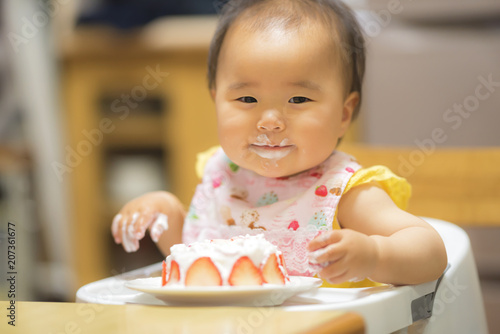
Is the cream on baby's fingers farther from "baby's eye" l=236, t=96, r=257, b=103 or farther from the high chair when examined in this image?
"baby's eye" l=236, t=96, r=257, b=103

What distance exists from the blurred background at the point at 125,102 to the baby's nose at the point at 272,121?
119 centimetres

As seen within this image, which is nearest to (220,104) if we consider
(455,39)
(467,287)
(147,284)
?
(147,284)

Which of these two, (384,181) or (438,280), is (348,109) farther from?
(438,280)

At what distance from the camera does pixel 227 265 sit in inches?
24.8

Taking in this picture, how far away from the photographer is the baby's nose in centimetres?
79

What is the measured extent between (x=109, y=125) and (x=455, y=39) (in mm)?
1241

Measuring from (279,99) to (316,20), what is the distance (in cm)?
13

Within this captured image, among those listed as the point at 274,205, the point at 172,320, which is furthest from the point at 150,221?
the point at 172,320

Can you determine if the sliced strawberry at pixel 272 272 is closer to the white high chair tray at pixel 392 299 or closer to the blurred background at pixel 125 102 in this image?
the white high chair tray at pixel 392 299

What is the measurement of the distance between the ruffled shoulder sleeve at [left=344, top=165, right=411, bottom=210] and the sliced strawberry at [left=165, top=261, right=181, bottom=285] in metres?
0.27

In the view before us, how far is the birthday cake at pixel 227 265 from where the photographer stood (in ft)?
A: 2.06

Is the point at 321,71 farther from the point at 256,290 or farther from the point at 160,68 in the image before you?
the point at 160,68

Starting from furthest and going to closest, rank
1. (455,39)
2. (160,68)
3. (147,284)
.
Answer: (160,68)
(455,39)
(147,284)

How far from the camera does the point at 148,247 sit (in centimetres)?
249
